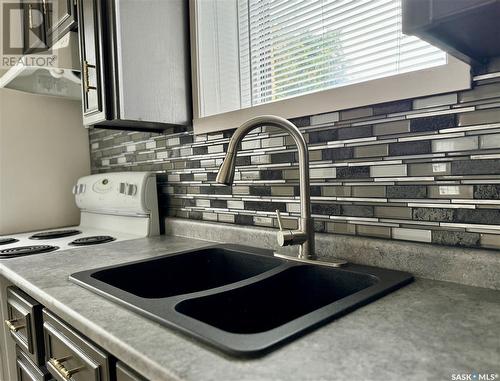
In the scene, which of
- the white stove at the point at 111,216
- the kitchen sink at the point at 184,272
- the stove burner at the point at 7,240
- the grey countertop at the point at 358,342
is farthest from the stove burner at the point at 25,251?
the grey countertop at the point at 358,342

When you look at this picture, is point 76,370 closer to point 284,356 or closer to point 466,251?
point 284,356

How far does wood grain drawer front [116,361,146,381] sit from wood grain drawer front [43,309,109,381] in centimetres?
3

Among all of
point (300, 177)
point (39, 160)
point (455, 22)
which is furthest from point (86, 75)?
point (455, 22)

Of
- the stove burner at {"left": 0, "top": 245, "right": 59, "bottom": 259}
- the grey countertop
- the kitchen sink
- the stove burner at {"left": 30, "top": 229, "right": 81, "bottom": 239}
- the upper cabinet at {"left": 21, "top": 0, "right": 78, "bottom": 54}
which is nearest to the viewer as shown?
the grey countertop

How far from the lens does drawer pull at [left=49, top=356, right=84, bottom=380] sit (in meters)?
0.79

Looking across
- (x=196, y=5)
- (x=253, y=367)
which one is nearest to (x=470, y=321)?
(x=253, y=367)

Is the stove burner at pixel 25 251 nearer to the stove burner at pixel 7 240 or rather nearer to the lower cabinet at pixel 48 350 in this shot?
the lower cabinet at pixel 48 350

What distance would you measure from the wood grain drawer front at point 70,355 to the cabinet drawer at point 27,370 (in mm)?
87

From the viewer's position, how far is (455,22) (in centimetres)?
54

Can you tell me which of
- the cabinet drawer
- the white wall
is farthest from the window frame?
the white wall

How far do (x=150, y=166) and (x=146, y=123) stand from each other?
329 mm

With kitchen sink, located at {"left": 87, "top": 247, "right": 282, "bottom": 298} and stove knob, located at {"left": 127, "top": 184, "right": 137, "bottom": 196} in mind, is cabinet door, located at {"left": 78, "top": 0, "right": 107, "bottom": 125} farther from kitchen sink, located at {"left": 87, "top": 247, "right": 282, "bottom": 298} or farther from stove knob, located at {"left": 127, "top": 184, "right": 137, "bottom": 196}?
kitchen sink, located at {"left": 87, "top": 247, "right": 282, "bottom": 298}

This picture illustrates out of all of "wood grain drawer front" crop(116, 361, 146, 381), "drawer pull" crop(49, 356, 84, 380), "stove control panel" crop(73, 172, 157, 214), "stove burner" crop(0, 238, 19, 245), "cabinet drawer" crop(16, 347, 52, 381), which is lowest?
"cabinet drawer" crop(16, 347, 52, 381)

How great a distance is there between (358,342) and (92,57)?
4.40 ft
